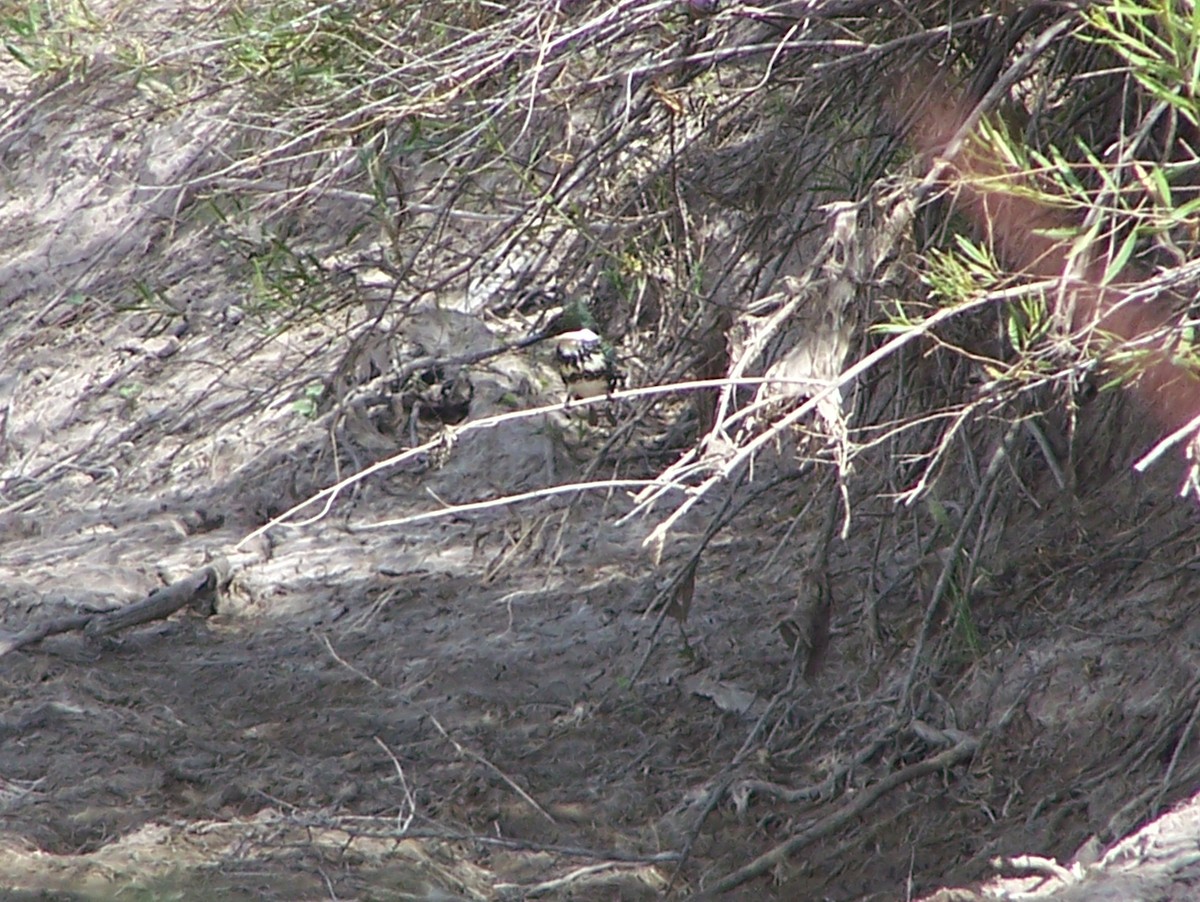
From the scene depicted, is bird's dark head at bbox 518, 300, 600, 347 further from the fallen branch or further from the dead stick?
the dead stick

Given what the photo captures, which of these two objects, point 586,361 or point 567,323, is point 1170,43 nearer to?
point 567,323

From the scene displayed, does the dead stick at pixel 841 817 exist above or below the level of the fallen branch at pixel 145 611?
above

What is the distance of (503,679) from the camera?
14.4 feet

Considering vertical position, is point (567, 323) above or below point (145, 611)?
above

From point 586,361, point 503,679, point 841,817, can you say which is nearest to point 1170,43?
point 841,817

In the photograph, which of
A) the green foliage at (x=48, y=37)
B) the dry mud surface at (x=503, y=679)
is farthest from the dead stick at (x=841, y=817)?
the green foliage at (x=48, y=37)

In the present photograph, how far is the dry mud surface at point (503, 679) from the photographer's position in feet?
10.7

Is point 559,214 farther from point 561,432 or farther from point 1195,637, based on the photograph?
point 561,432

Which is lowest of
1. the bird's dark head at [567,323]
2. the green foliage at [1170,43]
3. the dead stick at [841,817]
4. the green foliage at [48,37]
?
the dead stick at [841,817]

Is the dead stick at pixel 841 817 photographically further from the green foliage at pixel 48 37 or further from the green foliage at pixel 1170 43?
the green foliage at pixel 48 37

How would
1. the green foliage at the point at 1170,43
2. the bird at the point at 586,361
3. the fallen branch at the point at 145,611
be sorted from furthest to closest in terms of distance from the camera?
the bird at the point at 586,361, the fallen branch at the point at 145,611, the green foliage at the point at 1170,43

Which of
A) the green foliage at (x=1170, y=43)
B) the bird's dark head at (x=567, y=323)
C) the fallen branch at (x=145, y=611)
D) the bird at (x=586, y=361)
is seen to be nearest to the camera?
the green foliage at (x=1170, y=43)

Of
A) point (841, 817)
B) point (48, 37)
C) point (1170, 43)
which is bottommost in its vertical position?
point (841, 817)

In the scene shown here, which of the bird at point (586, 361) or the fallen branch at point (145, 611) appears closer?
the fallen branch at point (145, 611)
